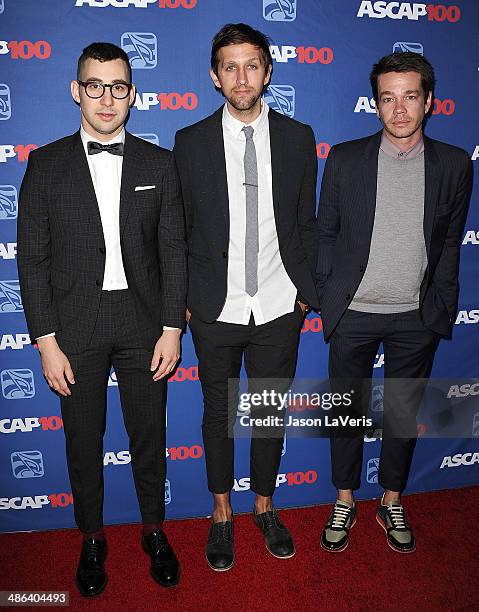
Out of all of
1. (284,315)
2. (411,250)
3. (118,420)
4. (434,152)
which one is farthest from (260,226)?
(118,420)

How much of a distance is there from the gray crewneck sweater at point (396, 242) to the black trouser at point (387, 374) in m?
0.09

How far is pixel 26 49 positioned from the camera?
2633 mm

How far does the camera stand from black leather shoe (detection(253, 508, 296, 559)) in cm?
296

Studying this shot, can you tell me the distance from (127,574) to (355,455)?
4.36ft

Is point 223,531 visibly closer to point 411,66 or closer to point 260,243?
point 260,243

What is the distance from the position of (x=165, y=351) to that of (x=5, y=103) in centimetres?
141

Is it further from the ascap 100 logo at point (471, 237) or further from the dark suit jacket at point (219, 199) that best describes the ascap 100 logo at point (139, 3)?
the ascap 100 logo at point (471, 237)

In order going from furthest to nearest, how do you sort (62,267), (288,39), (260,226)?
(288,39), (260,226), (62,267)

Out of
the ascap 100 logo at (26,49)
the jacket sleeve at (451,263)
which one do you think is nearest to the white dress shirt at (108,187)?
the ascap 100 logo at (26,49)

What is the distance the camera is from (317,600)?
107 inches

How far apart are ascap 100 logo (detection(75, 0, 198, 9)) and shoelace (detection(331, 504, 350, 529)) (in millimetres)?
2710

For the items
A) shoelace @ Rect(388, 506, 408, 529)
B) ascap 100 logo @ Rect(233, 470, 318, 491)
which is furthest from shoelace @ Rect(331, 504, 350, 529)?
ascap 100 logo @ Rect(233, 470, 318, 491)

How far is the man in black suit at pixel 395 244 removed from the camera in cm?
262

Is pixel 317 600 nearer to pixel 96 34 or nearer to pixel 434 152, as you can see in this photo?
pixel 434 152
